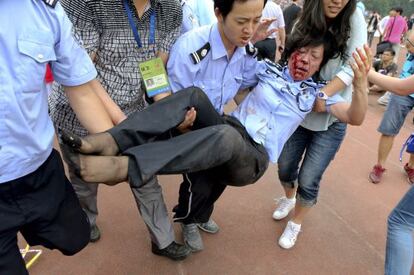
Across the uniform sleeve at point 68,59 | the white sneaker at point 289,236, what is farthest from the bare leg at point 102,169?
the white sneaker at point 289,236

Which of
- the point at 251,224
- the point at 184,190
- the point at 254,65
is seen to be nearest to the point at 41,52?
the point at 184,190

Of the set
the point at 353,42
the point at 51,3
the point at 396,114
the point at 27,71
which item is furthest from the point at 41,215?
the point at 396,114

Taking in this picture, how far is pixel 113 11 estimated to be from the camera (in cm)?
179

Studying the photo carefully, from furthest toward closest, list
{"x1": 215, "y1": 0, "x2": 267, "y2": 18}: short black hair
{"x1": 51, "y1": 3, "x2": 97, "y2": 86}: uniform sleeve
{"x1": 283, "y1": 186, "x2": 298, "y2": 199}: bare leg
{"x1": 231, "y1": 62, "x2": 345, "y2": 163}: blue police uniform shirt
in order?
1. {"x1": 283, "y1": 186, "x2": 298, "y2": 199}: bare leg
2. {"x1": 231, "y1": 62, "x2": 345, "y2": 163}: blue police uniform shirt
3. {"x1": 215, "y1": 0, "x2": 267, "y2": 18}: short black hair
4. {"x1": 51, "y1": 3, "x2": 97, "y2": 86}: uniform sleeve

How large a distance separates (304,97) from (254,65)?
0.36 metres

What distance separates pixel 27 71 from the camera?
4.08 feet

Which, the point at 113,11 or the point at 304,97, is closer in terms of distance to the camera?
the point at 113,11

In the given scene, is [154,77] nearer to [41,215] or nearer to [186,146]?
[186,146]

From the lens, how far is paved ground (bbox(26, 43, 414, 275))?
2.47m

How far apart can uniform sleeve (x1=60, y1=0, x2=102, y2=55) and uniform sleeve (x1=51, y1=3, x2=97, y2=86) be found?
0.31 m

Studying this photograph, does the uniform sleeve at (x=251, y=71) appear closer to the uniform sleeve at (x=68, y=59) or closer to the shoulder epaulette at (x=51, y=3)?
the uniform sleeve at (x=68, y=59)

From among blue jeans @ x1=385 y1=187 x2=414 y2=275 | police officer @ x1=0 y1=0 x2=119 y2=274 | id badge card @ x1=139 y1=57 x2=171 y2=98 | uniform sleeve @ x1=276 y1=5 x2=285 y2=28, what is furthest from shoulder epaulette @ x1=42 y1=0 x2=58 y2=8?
uniform sleeve @ x1=276 y1=5 x2=285 y2=28

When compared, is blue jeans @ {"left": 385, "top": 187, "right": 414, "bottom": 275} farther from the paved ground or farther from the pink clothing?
the pink clothing

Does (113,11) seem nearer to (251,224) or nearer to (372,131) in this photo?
(251,224)
